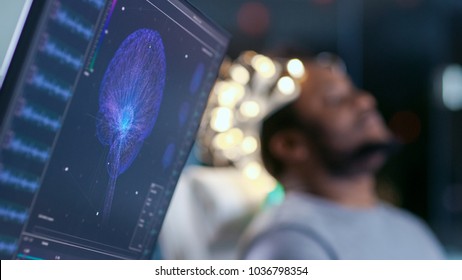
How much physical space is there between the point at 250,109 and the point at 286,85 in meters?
0.16

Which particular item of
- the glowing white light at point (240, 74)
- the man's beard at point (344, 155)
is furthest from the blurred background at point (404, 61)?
the man's beard at point (344, 155)

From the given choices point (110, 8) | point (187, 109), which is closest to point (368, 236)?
point (187, 109)

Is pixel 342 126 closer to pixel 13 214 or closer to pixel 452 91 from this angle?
pixel 13 214

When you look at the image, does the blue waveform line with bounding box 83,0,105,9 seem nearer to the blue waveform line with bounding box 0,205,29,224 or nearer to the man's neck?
the blue waveform line with bounding box 0,205,29,224

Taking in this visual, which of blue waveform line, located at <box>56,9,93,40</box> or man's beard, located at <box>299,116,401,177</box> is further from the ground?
man's beard, located at <box>299,116,401,177</box>

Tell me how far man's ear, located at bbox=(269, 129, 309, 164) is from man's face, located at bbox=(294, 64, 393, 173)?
0.11ft

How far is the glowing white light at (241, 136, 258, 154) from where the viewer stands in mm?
2441

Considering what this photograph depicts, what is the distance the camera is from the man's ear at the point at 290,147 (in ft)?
7.30

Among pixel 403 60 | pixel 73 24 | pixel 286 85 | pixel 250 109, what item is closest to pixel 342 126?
pixel 286 85

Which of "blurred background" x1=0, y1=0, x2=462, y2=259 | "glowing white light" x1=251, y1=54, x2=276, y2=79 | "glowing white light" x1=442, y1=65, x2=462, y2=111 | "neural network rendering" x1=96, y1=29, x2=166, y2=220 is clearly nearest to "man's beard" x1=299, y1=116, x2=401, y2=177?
"glowing white light" x1=251, y1=54, x2=276, y2=79

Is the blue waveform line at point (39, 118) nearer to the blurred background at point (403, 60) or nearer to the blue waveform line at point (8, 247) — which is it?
the blue waveform line at point (8, 247)

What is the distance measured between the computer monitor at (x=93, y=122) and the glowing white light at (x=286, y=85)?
49.9 inches

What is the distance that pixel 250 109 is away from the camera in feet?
7.81

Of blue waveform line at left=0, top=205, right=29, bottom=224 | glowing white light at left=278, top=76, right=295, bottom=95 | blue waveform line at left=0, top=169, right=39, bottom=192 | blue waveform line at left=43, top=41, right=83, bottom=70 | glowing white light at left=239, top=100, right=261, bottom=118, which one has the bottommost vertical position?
blue waveform line at left=0, top=205, right=29, bottom=224
